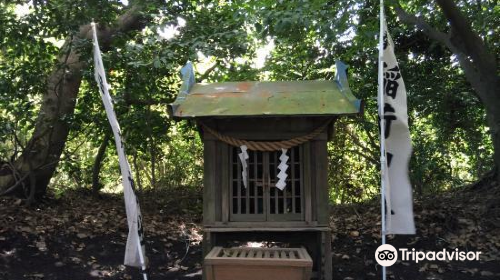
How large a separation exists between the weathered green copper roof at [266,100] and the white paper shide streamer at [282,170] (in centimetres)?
62

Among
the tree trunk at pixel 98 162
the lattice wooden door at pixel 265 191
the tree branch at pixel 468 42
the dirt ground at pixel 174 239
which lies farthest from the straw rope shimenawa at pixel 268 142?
the tree trunk at pixel 98 162

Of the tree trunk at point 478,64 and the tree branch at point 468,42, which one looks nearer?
the tree branch at point 468,42

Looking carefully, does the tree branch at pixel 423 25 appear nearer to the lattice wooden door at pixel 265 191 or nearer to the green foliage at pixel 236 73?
the green foliage at pixel 236 73

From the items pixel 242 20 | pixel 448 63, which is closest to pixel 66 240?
pixel 242 20

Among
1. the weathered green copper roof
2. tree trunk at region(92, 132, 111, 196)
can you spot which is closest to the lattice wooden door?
the weathered green copper roof

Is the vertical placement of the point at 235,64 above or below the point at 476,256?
above

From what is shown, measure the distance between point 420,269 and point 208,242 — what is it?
10.7ft

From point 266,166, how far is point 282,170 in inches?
9.1

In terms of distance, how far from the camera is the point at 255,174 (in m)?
5.58

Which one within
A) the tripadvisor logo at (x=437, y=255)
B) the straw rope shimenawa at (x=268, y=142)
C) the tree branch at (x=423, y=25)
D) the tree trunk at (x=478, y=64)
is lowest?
the tripadvisor logo at (x=437, y=255)

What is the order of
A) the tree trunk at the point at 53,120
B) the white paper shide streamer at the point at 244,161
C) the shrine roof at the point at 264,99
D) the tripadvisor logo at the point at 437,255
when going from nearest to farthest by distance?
1. the shrine roof at the point at 264,99
2. the white paper shide streamer at the point at 244,161
3. the tripadvisor logo at the point at 437,255
4. the tree trunk at the point at 53,120

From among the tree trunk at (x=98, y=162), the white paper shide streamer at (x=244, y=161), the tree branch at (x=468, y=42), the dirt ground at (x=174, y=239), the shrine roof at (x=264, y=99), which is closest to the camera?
the shrine roof at (x=264, y=99)

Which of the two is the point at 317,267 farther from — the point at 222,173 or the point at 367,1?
the point at 367,1

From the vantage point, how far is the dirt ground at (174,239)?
6.28 metres
